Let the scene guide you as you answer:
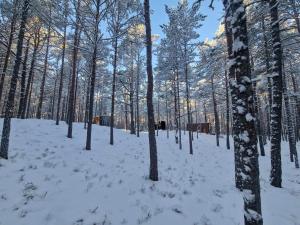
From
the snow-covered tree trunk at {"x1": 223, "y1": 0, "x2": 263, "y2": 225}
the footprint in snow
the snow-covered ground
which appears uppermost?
the snow-covered tree trunk at {"x1": 223, "y1": 0, "x2": 263, "y2": 225}

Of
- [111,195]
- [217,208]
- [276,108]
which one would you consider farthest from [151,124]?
[276,108]

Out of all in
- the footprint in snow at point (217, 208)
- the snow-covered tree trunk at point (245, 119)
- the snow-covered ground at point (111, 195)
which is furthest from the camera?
the footprint in snow at point (217, 208)

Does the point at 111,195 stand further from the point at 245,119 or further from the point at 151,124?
the point at 245,119

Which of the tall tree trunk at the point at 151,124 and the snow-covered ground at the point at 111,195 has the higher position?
the tall tree trunk at the point at 151,124

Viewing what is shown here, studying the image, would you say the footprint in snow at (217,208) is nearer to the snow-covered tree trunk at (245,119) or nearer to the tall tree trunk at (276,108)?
the snow-covered tree trunk at (245,119)

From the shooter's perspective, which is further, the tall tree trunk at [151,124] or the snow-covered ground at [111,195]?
the tall tree trunk at [151,124]

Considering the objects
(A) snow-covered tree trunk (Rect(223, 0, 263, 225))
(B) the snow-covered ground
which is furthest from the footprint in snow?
(A) snow-covered tree trunk (Rect(223, 0, 263, 225))

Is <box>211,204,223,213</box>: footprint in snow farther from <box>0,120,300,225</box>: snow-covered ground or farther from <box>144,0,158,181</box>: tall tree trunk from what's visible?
<box>144,0,158,181</box>: tall tree trunk

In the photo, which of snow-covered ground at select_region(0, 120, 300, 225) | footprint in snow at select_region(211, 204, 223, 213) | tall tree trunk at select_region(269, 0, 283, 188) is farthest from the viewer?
tall tree trunk at select_region(269, 0, 283, 188)

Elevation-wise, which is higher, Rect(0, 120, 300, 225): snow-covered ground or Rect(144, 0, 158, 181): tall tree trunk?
Rect(144, 0, 158, 181): tall tree trunk

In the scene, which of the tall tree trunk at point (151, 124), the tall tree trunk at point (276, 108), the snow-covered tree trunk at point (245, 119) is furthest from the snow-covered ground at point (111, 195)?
the snow-covered tree trunk at point (245, 119)

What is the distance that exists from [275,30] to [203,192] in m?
7.63

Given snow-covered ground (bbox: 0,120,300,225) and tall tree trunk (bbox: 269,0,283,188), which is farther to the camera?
tall tree trunk (bbox: 269,0,283,188)

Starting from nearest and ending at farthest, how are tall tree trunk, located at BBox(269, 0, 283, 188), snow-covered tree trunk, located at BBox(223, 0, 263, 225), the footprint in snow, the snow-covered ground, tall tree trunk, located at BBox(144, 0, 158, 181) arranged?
snow-covered tree trunk, located at BBox(223, 0, 263, 225) < the snow-covered ground < the footprint in snow < tall tree trunk, located at BBox(144, 0, 158, 181) < tall tree trunk, located at BBox(269, 0, 283, 188)
